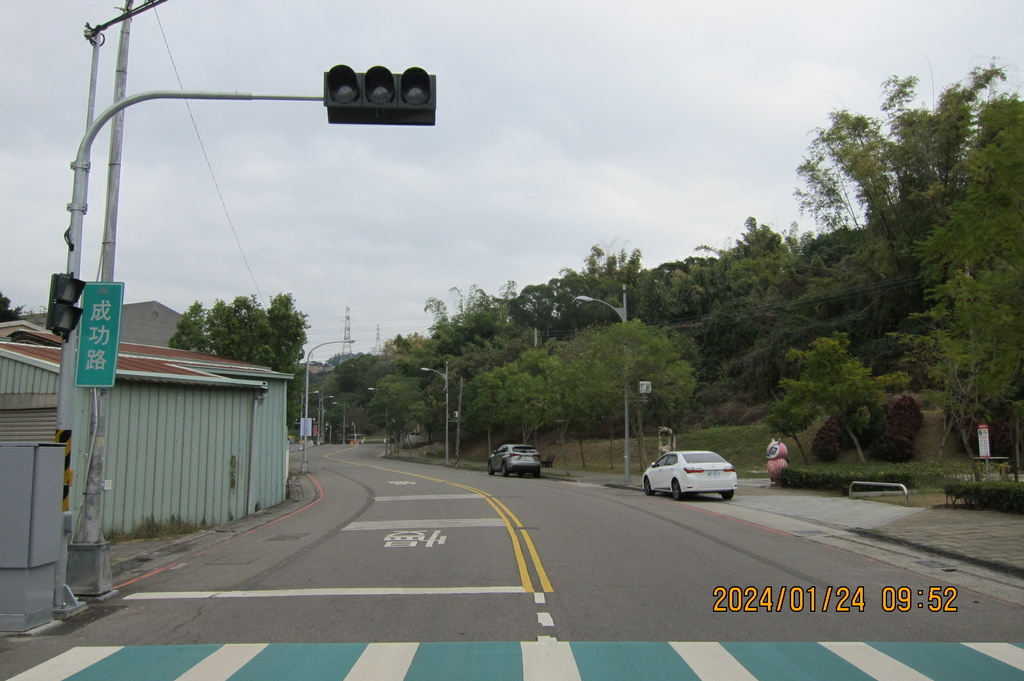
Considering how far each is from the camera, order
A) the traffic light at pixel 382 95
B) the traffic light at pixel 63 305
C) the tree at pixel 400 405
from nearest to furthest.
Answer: the traffic light at pixel 382 95 < the traffic light at pixel 63 305 < the tree at pixel 400 405

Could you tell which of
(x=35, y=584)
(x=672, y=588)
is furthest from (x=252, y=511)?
(x=672, y=588)

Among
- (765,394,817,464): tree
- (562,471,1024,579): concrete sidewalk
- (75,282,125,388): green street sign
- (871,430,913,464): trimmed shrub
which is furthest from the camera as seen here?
(871,430,913,464): trimmed shrub

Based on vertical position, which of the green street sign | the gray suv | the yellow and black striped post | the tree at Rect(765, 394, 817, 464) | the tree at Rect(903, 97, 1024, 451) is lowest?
the gray suv

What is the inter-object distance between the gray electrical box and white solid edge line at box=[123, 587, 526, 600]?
1.41 metres

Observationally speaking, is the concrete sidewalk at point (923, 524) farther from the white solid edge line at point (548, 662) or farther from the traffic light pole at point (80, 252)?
the traffic light pole at point (80, 252)

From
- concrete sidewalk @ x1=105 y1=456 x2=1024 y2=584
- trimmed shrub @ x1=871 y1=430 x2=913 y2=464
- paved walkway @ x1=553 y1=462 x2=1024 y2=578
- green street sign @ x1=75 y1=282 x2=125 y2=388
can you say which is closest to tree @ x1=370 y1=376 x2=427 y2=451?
trimmed shrub @ x1=871 y1=430 x2=913 y2=464

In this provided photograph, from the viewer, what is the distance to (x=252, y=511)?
1948cm

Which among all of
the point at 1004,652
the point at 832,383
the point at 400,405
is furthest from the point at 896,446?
the point at 400,405

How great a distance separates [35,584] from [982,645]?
28.5 ft

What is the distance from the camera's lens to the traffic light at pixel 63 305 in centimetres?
848

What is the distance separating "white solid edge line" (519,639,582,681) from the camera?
5.68 m

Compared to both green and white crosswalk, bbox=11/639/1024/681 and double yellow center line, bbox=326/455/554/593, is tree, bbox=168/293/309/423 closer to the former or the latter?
double yellow center line, bbox=326/455/554/593

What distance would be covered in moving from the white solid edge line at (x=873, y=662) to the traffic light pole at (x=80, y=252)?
294 inches

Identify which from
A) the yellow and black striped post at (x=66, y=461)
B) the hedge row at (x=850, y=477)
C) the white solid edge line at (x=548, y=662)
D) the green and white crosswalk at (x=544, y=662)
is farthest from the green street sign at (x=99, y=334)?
the hedge row at (x=850, y=477)
